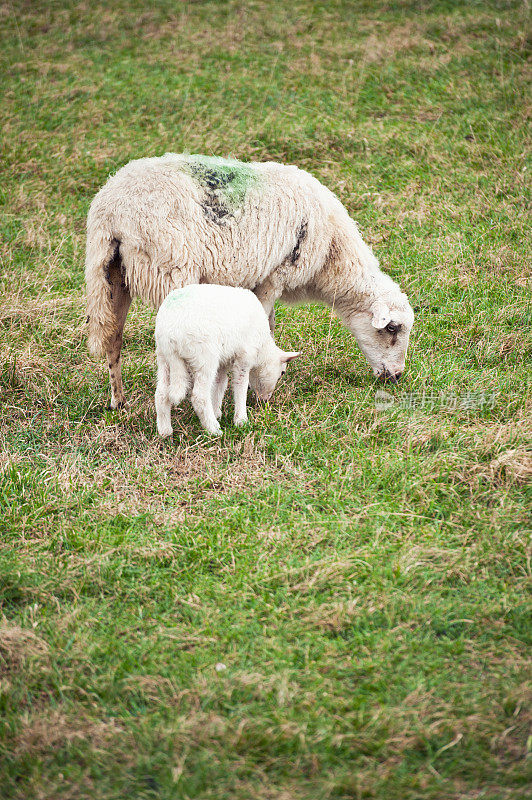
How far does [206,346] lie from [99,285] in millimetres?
1145

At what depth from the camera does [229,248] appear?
16.8 feet

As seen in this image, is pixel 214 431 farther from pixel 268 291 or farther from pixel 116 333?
pixel 268 291

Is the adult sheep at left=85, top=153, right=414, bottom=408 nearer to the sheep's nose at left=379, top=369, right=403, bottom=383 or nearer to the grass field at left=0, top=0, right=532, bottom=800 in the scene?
the sheep's nose at left=379, top=369, right=403, bottom=383

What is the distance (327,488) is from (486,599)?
3.70 feet

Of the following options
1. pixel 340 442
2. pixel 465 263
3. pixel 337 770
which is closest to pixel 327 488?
pixel 340 442

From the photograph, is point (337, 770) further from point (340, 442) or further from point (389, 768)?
point (340, 442)

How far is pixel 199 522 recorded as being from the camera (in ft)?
13.0

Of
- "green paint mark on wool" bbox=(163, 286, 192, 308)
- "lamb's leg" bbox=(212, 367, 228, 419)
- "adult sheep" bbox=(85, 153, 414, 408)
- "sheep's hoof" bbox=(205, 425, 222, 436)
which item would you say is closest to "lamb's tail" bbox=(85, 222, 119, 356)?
"adult sheep" bbox=(85, 153, 414, 408)

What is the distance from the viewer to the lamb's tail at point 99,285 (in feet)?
16.1

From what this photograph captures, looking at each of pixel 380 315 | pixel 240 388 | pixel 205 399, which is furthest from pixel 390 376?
pixel 205 399

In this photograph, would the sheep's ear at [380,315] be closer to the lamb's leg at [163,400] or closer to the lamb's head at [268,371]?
the lamb's head at [268,371]

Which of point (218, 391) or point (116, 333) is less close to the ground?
point (116, 333)

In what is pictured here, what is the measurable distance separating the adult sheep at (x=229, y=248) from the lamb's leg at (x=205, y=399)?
81 centimetres

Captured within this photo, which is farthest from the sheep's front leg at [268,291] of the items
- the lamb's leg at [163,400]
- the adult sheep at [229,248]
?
the lamb's leg at [163,400]
